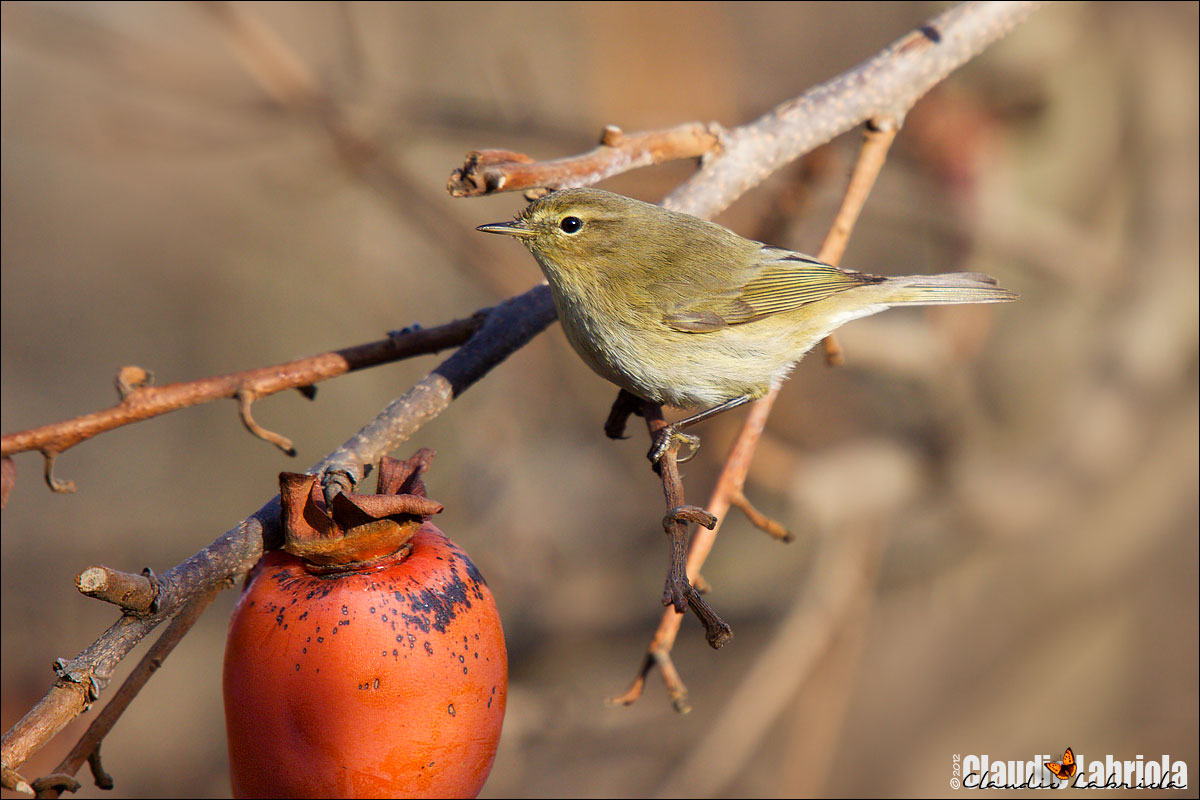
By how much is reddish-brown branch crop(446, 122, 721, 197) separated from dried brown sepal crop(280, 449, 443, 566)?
0.82 metres

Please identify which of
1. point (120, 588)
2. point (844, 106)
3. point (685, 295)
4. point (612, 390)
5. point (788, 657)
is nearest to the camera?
point (120, 588)

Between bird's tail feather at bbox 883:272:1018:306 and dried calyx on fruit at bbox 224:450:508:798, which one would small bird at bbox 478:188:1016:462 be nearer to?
bird's tail feather at bbox 883:272:1018:306

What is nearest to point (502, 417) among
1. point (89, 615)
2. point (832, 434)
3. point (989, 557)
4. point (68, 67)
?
point (832, 434)

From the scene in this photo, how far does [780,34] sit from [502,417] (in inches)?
153

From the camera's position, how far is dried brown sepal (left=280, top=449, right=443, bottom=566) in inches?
66.9

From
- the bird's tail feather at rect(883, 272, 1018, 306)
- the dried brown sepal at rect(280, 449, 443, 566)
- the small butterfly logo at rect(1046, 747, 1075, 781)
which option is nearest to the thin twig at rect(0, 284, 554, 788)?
the dried brown sepal at rect(280, 449, 443, 566)

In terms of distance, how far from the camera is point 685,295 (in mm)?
3080

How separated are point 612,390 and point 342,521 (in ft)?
15.0

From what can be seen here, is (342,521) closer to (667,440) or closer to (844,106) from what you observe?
(667,440)

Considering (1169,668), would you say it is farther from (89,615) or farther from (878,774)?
(89,615)

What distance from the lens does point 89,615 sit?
20.3 ft

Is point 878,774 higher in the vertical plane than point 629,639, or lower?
lower

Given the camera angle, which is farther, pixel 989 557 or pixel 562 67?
pixel 562 67

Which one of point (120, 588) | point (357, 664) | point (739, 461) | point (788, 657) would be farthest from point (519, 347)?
point (788, 657)
